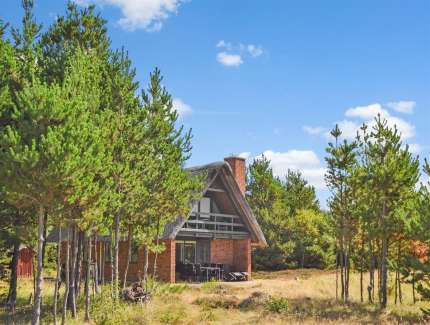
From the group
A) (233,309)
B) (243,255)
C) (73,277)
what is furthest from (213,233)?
(73,277)

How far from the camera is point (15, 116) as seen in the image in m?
13.3

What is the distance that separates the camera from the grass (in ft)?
54.6

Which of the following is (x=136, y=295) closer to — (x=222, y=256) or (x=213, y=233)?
(x=213, y=233)

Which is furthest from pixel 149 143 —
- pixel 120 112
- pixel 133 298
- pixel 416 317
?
pixel 416 317

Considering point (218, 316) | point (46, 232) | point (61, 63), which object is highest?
point (61, 63)

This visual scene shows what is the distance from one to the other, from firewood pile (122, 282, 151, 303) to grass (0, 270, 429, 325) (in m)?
0.46

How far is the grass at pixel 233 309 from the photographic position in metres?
16.7

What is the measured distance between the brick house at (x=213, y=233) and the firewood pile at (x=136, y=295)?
698 centimetres

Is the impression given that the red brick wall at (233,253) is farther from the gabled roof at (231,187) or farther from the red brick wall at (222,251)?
the gabled roof at (231,187)

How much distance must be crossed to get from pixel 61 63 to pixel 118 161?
3.35 metres

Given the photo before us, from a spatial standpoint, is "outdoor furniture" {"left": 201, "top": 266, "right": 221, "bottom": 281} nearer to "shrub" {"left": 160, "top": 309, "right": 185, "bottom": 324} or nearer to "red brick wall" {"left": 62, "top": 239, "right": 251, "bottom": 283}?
"red brick wall" {"left": 62, "top": 239, "right": 251, "bottom": 283}

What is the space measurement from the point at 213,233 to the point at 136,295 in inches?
413

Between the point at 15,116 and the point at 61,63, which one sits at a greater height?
the point at 61,63

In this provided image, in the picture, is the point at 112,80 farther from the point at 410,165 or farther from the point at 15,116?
the point at 410,165
